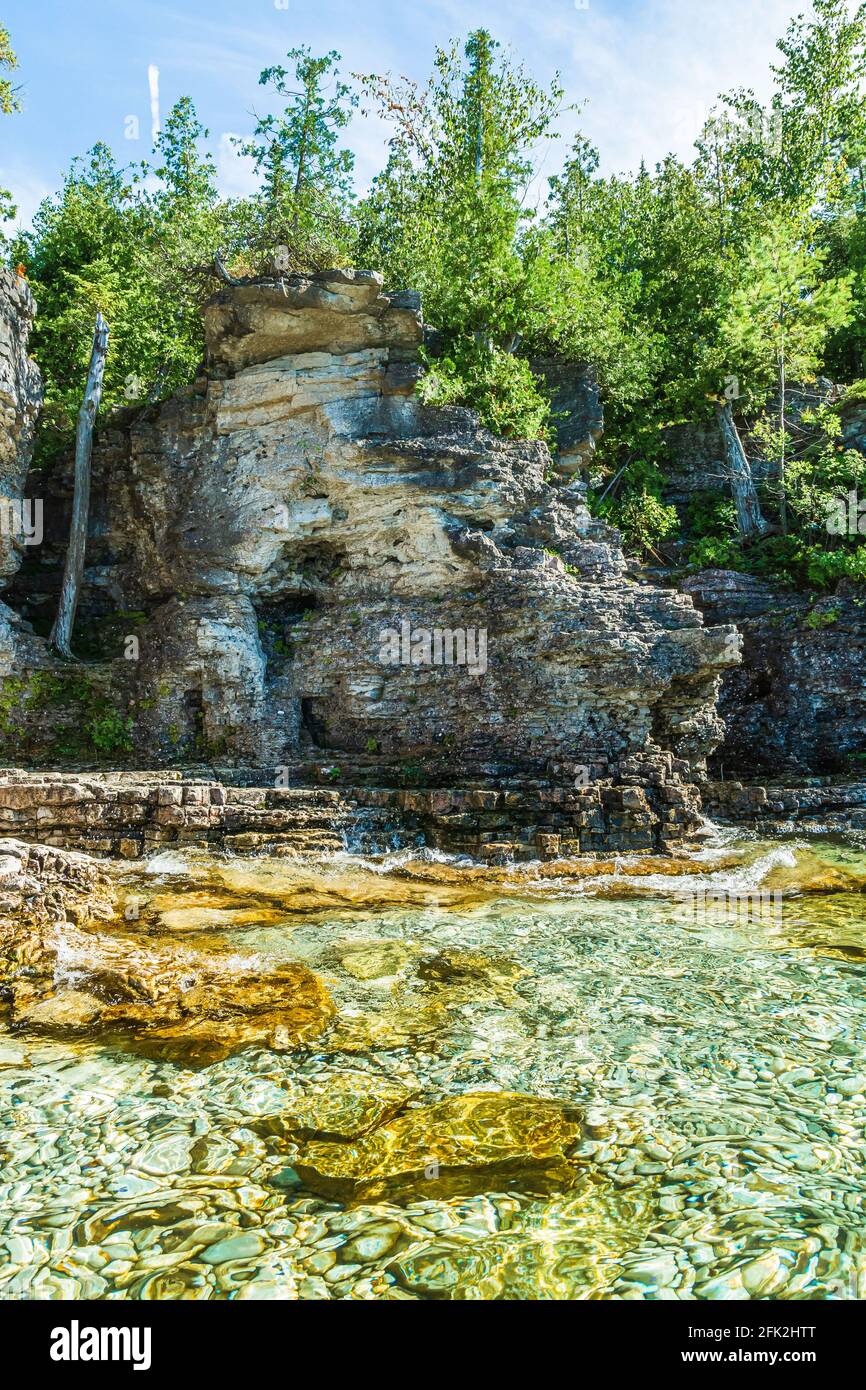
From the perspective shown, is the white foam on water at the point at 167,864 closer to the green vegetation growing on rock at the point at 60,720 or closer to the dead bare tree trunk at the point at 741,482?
the green vegetation growing on rock at the point at 60,720

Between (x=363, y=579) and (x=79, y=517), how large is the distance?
8.60m

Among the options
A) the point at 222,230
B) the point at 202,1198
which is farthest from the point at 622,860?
the point at 222,230

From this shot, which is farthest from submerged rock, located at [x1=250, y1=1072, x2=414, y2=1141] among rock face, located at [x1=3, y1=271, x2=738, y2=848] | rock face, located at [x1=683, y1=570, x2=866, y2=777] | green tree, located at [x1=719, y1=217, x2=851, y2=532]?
green tree, located at [x1=719, y1=217, x2=851, y2=532]

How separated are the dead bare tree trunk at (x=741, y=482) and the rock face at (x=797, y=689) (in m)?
3.37

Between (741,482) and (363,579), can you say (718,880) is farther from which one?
(741,482)

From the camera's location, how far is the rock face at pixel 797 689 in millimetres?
18172

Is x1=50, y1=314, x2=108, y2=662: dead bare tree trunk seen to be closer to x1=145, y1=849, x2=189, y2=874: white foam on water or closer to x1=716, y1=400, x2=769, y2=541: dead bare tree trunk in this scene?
x1=145, y1=849, x2=189, y2=874: white foam on water

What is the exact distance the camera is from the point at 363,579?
17.3 meters

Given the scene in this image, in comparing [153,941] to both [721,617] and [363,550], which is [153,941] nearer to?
[363,550]

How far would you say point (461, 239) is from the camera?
1944 centimetres

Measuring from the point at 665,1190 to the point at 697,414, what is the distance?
24.9m

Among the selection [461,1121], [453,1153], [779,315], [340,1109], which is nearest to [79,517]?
[340,1109]

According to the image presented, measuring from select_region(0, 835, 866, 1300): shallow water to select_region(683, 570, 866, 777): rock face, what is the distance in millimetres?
11157

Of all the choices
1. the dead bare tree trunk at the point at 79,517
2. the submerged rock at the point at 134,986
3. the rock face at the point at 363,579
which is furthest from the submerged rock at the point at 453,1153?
the dead bare tree trunk at the point at 79,517
